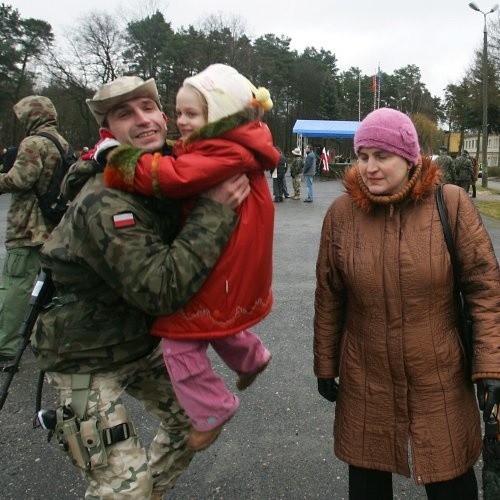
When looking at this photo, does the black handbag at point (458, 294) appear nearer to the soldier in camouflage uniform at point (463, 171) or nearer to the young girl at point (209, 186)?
the young girl at point (209, 186)

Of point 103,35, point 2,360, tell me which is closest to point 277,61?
point 103,35

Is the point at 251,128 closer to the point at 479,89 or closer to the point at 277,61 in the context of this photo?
the point at 479,89

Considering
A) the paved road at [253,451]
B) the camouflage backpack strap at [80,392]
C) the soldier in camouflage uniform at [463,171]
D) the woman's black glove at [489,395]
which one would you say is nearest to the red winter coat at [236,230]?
the camouflage backpack strap at [80,392]

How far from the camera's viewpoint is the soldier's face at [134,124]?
1870mm

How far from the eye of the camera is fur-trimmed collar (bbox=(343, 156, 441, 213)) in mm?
1987

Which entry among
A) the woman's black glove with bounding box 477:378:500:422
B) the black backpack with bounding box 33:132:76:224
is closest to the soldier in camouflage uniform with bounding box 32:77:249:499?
the woman's black glove with bounding box 477:378:500:422

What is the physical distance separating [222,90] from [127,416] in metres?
1.23

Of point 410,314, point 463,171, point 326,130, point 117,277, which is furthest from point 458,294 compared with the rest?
point 326,130

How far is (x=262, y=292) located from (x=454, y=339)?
2.69 ft

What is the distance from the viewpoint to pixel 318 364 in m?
2.26

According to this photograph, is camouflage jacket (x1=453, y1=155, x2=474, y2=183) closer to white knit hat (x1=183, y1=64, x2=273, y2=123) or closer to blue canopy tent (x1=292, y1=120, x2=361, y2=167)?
white knit hat (x1=183, y1=64, x2=273, y2=123)

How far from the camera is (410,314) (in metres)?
2.00

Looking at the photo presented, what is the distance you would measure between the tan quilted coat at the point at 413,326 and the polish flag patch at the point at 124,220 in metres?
0.90

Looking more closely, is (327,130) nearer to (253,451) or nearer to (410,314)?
(253,451)
